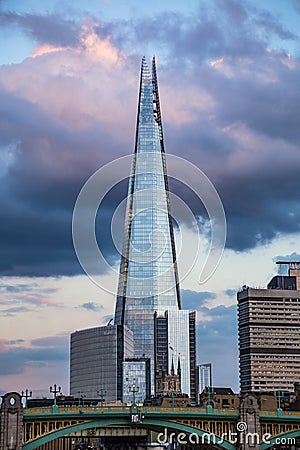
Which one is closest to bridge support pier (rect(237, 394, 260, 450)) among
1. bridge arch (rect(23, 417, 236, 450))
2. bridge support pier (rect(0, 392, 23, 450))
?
bridge arch (rect(23, 417, 236, 450))

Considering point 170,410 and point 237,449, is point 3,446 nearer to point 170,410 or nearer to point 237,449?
point 170,410

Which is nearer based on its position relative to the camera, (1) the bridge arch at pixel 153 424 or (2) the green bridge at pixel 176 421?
(2) the green bridge at pixel 176 421

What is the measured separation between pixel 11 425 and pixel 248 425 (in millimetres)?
38540

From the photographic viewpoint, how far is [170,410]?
15125cm

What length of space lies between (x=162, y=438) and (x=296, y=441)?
33.5 metres

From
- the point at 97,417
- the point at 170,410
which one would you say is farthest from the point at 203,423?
the point at 97,417

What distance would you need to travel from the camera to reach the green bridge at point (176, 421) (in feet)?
470

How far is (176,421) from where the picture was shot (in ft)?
492

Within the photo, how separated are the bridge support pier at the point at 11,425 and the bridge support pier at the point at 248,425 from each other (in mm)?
35599

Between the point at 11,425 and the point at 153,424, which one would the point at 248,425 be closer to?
the point at 153,424

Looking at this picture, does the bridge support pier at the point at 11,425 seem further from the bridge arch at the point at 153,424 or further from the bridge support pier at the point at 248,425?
the bridge support pier at the point at 248,425

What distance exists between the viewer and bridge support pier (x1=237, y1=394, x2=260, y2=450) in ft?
485

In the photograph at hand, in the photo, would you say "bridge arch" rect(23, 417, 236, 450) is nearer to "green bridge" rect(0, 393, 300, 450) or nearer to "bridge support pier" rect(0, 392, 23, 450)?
"green bridge" rect(0, 393, 300, 450)

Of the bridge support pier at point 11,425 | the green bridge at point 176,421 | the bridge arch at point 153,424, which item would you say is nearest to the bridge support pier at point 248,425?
the green bridge at point 176,421
